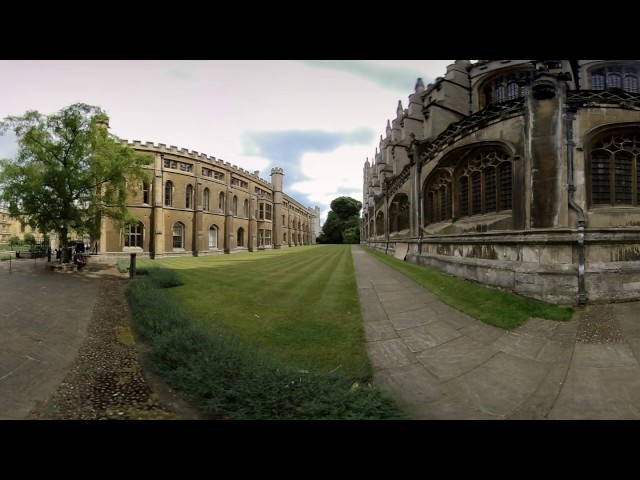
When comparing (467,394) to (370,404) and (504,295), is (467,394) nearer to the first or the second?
(370,404)

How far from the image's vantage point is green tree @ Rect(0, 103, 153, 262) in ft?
41.0

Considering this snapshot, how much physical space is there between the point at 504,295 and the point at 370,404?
243 inches

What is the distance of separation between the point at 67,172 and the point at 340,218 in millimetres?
65238

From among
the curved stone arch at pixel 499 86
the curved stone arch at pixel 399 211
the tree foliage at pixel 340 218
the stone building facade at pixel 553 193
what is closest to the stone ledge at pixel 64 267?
the stone building facade at pixel 553 193

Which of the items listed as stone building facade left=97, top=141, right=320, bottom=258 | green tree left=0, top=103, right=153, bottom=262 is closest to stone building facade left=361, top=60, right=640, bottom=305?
green tree left=0, top=103, right=153, bottom=262

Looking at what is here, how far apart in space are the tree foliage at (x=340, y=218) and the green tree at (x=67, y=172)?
2356 inches

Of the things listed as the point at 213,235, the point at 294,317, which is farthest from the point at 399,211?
the point at 213,235

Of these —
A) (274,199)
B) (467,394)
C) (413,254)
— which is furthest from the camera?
(274,199)

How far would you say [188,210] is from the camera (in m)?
29.0

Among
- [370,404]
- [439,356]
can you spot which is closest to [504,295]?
[439,356]

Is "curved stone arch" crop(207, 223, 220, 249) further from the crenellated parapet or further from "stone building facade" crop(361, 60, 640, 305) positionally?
"stone building facade" crop(361, 60, 640, 305)

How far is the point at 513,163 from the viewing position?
26.7 feet

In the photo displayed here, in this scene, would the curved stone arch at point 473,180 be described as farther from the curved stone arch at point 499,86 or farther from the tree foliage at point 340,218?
the tree foliage at point 340,218
